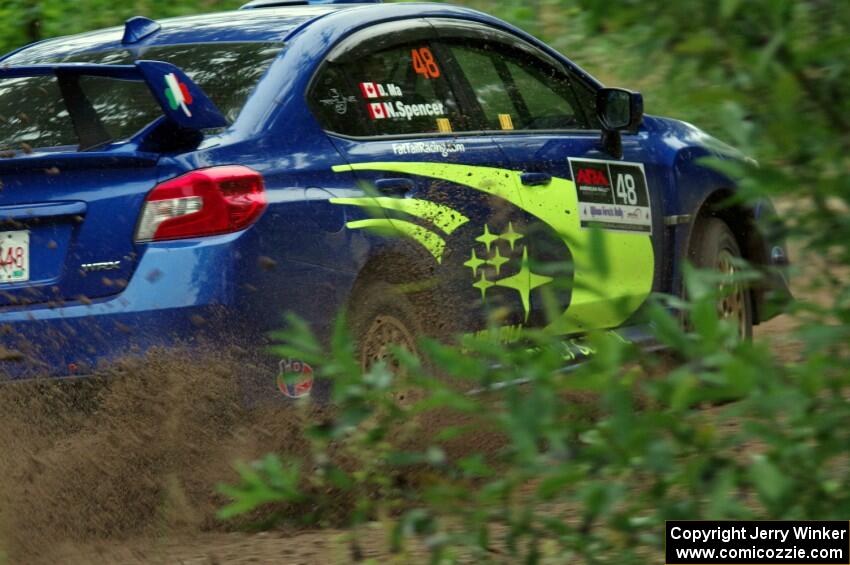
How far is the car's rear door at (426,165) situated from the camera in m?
5.39

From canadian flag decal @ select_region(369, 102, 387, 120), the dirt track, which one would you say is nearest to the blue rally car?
canadian flag decal @ select_region(369, 102, 387, 120)

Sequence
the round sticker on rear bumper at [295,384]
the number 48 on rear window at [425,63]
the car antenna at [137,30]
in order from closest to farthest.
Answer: the round sticker on rear bumper at [295,384]
the car antenna at [137,30]
the number 48 on rear window at [425,63]

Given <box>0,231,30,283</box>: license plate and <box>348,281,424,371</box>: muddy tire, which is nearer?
<box>0,231,30,283</box>: license plate

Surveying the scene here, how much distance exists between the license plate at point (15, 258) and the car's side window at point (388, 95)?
113cm

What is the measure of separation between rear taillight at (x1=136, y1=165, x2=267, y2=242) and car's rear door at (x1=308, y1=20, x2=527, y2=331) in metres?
0.48

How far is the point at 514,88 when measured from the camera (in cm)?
648

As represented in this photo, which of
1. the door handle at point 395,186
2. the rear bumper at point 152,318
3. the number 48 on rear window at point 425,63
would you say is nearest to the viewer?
the rear bumper at point 152,318

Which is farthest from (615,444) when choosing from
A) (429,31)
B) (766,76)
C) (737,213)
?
(737,213)

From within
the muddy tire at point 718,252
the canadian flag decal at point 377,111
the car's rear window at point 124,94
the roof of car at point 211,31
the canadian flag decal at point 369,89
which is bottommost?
the muddy tire at point 718,252

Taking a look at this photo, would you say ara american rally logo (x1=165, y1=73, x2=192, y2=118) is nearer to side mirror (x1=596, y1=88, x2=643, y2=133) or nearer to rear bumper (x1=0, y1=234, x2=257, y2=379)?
rear bumper (x1=0, y1=234, x2=257, y2=379)

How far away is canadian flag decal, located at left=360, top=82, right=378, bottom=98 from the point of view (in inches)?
221

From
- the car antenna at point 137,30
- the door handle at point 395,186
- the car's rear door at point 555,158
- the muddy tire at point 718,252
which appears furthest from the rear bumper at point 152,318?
the muddy tire at point 718,252

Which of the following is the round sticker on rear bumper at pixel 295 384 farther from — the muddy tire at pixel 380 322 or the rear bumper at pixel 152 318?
the muddy tire at pixel 380 322

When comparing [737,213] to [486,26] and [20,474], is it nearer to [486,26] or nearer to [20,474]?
[486,26]
